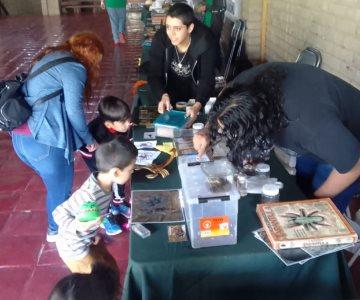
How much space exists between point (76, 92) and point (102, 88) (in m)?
3.71

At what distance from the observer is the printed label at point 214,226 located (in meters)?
1.39

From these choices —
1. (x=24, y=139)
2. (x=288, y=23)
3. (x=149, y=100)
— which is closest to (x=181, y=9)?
(x=149, y=100)

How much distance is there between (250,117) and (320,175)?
2.30ft

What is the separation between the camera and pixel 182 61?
272 centimetres

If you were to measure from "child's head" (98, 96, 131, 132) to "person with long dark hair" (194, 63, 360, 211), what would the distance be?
951mm

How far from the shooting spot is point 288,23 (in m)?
4.15

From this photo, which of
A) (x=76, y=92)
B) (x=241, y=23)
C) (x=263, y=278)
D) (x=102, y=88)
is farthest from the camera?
(x=102, y=88)

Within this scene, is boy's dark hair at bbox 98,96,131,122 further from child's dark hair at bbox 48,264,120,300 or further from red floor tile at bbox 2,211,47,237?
child's dark hair at bbox 48,264,120,300

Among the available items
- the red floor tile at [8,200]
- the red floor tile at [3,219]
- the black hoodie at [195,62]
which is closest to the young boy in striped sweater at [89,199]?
the black hoodie at [195,62]

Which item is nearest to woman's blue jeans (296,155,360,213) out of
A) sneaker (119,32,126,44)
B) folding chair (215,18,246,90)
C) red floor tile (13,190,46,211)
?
red floor tile (13,190,46,211)

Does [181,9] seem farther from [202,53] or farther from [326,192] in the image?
[326,192]

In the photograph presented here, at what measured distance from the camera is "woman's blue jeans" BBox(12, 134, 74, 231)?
215cm

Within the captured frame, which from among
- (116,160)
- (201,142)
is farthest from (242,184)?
(116,160)

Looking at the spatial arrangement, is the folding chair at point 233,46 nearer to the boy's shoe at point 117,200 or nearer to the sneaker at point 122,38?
the boy's shoe at point 117,200
